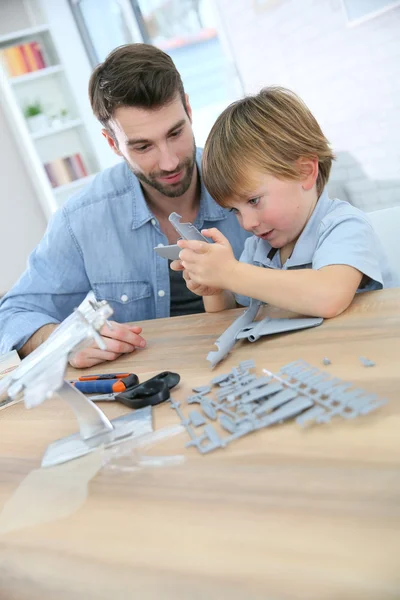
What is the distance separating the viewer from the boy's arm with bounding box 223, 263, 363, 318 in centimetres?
89

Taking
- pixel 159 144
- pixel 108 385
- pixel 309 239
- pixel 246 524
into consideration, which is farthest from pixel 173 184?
pixel 246 524

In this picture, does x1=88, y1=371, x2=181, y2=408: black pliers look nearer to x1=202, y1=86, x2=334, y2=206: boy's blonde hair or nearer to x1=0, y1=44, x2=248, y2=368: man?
x1=202, y1=86, x2=334, y2=206: boy's blonde hair

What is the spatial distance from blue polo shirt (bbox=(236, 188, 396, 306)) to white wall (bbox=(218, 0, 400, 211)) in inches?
83.3

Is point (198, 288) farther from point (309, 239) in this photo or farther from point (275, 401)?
point (275, 401)

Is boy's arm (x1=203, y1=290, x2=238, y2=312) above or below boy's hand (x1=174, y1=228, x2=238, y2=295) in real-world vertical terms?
below

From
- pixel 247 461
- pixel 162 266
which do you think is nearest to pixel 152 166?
pixel 162 266

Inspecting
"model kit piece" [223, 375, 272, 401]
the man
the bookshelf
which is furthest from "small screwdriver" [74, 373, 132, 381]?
the bookshelf

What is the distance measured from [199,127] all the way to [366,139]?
1417 mm

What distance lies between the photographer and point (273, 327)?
0.90 m

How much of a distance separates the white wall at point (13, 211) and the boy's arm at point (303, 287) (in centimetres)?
367

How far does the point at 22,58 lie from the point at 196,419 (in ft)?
13.4

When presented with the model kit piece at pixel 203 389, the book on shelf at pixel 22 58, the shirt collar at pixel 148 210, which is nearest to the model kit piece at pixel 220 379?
the model kit piece at pixel 203 389

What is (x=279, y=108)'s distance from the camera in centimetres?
118

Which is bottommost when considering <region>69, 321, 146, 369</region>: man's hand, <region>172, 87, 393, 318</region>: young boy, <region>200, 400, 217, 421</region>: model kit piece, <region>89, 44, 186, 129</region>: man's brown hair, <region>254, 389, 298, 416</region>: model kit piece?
<region>69, 321, 146, 369</region>: man's hand
